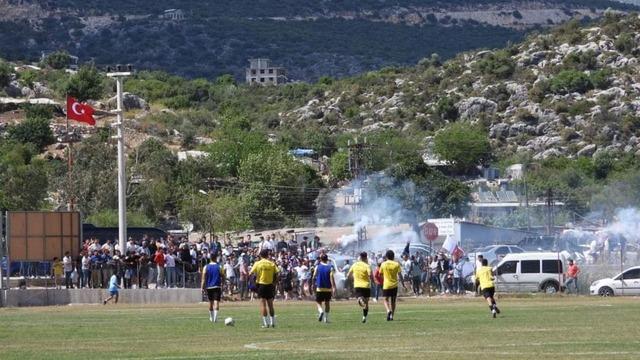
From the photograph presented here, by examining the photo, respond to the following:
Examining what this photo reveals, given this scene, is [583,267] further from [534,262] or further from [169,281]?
[169,281]

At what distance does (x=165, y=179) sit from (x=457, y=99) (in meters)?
66.3

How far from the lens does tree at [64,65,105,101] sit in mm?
190500

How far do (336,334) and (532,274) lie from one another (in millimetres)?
29560

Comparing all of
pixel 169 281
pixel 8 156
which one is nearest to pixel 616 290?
pixel 169 281

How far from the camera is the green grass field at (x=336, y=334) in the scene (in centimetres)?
3147

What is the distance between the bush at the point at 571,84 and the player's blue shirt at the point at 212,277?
143 meters

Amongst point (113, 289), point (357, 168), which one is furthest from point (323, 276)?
point (357, 168)

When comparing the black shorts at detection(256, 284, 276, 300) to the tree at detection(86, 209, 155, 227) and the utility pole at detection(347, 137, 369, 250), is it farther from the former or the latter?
the utility pole at detection(347, 137, 369, 250)

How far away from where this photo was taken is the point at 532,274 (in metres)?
65.9

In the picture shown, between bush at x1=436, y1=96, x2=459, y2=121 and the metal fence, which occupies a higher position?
bush at x1=436, y1=96, x2=459, y2=121

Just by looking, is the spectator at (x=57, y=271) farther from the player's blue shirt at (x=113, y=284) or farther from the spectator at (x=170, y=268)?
the spectator at (x=170, y=268)

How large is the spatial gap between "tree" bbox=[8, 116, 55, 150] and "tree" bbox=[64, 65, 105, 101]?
20327 millimetres

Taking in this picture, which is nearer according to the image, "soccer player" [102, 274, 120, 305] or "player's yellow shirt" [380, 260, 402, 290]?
"player's yellow shirt" [380, 260, 402, 290]

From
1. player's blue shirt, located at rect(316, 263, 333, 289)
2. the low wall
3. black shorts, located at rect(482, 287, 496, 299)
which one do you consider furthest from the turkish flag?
player's blue shirt, located at rect(316, 263, 333, 289)
